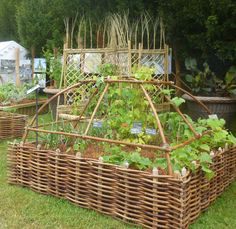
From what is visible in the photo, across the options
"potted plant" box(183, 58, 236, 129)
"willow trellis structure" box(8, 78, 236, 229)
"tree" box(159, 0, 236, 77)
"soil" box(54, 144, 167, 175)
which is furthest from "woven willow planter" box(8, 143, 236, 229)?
"tree" box(159, 0, 236, 77)

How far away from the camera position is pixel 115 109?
153 inches

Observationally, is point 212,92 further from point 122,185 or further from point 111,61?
point 122,185

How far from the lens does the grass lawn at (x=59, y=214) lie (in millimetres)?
3023

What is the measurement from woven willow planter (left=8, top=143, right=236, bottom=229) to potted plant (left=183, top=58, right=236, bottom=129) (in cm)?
194

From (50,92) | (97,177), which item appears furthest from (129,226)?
(50,92)

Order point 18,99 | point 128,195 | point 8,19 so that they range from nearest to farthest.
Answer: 1. point 128,195
2. point 18,99
3. point 8,19

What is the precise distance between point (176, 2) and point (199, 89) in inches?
53.3

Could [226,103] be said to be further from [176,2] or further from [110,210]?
[110,210]

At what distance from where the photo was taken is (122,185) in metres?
3.02

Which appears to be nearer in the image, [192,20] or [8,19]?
[192,20]

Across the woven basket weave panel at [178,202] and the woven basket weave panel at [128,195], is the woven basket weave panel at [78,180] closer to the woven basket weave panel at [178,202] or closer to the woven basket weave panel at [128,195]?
the woven basket weave panel at [128,195]

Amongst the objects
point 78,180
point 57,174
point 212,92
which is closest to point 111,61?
point 212,92

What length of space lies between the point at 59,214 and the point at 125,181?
0.63 meters

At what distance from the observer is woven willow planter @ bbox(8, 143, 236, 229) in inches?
111
